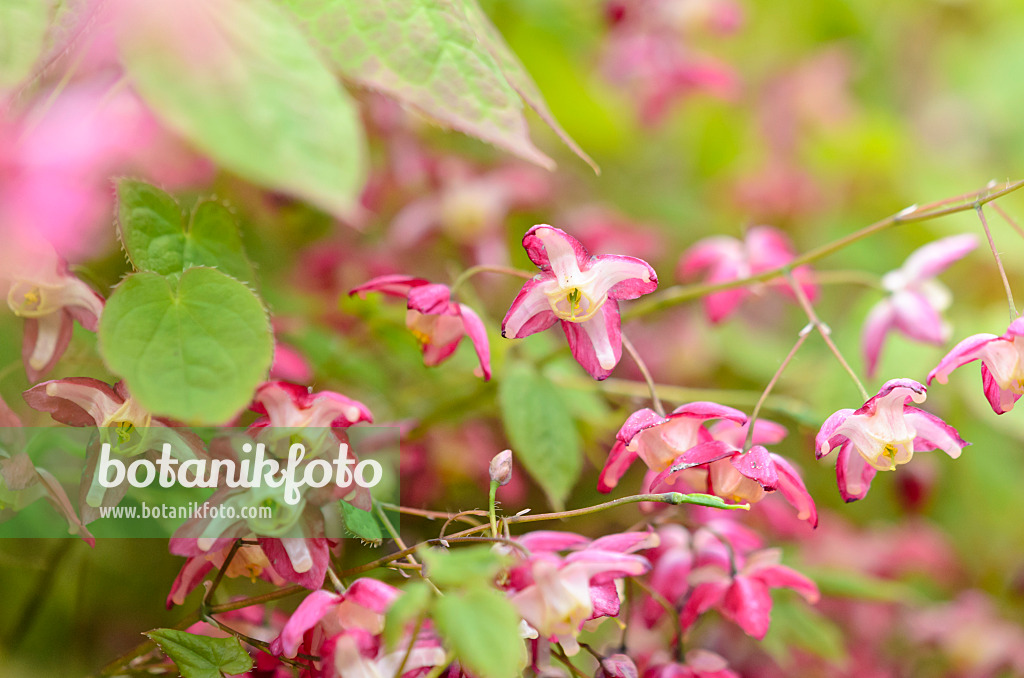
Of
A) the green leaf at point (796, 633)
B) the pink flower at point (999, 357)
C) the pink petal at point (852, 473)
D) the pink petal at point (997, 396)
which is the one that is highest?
the pink flower at point (999, 357)

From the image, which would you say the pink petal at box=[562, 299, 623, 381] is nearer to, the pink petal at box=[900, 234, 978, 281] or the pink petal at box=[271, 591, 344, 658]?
the pink petal at box=[271, 591, 344, 658]

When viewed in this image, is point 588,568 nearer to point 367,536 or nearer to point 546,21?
point 367,536

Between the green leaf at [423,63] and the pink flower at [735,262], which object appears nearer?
the green leaf at [423,63]

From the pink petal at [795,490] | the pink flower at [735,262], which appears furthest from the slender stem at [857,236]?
the pink petal at [795,490]

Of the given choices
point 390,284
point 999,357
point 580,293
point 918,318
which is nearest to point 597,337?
point 580,293

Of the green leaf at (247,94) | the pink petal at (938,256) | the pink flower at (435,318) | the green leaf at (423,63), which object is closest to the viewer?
the green leaf at (247,94)

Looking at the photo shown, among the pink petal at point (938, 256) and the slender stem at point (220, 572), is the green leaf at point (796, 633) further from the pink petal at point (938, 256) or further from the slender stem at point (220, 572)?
the slender stem at point (220, 572)
